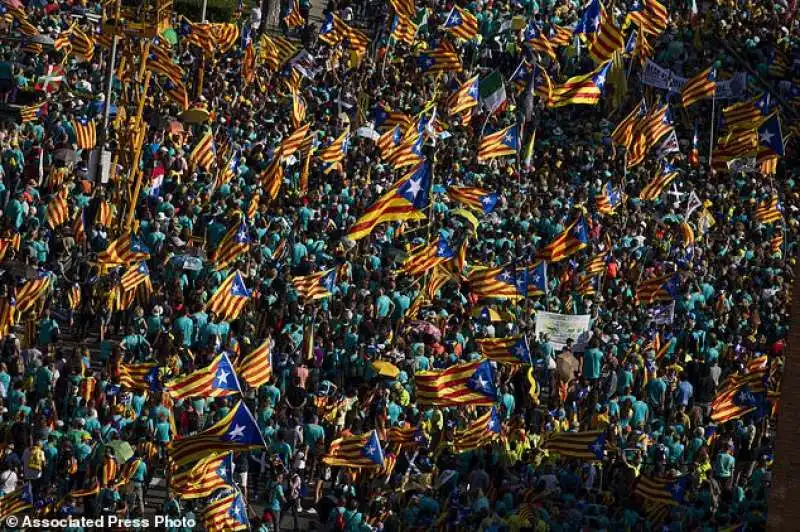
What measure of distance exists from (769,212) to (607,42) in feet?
18.9

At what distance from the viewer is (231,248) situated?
145 feet

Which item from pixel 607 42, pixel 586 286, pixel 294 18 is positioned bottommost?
pixel 586 286

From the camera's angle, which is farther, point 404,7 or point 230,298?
point 404,7

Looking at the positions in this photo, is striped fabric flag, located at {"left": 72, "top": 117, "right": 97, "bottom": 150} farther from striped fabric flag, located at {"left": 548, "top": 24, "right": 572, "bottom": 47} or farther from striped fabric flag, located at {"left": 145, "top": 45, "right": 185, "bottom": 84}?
striped fabric flag, located at {"left": 548, "top": 24, "right": 572, "bottom": 47}

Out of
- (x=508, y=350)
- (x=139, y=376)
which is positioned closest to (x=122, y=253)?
(x=139, y=376)

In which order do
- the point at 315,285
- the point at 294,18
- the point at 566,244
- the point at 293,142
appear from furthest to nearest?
1. the point at 294,18
2. the point at 293,142
3. the point at 566,244
4. the point at 315,285

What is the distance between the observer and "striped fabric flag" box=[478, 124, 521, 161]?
163 feet

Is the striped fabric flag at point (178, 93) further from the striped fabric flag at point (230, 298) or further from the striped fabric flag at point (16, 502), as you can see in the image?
the striped fabric flag at point (16, 502)

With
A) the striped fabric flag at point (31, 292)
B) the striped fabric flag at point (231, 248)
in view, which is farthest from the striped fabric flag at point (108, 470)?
the striped fabric flag at point (231, 248)

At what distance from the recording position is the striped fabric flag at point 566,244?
45.1 m

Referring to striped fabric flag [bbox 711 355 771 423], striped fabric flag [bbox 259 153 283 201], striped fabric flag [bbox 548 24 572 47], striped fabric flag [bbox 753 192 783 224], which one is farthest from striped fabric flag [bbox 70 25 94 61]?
striped fabric flag [bbox 711 355 771 423]

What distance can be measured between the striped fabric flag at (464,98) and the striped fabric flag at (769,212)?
6385 millimetres

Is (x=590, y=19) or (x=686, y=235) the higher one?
(x=590, y=19)

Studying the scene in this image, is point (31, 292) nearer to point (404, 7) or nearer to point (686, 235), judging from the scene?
point (686, 235)
